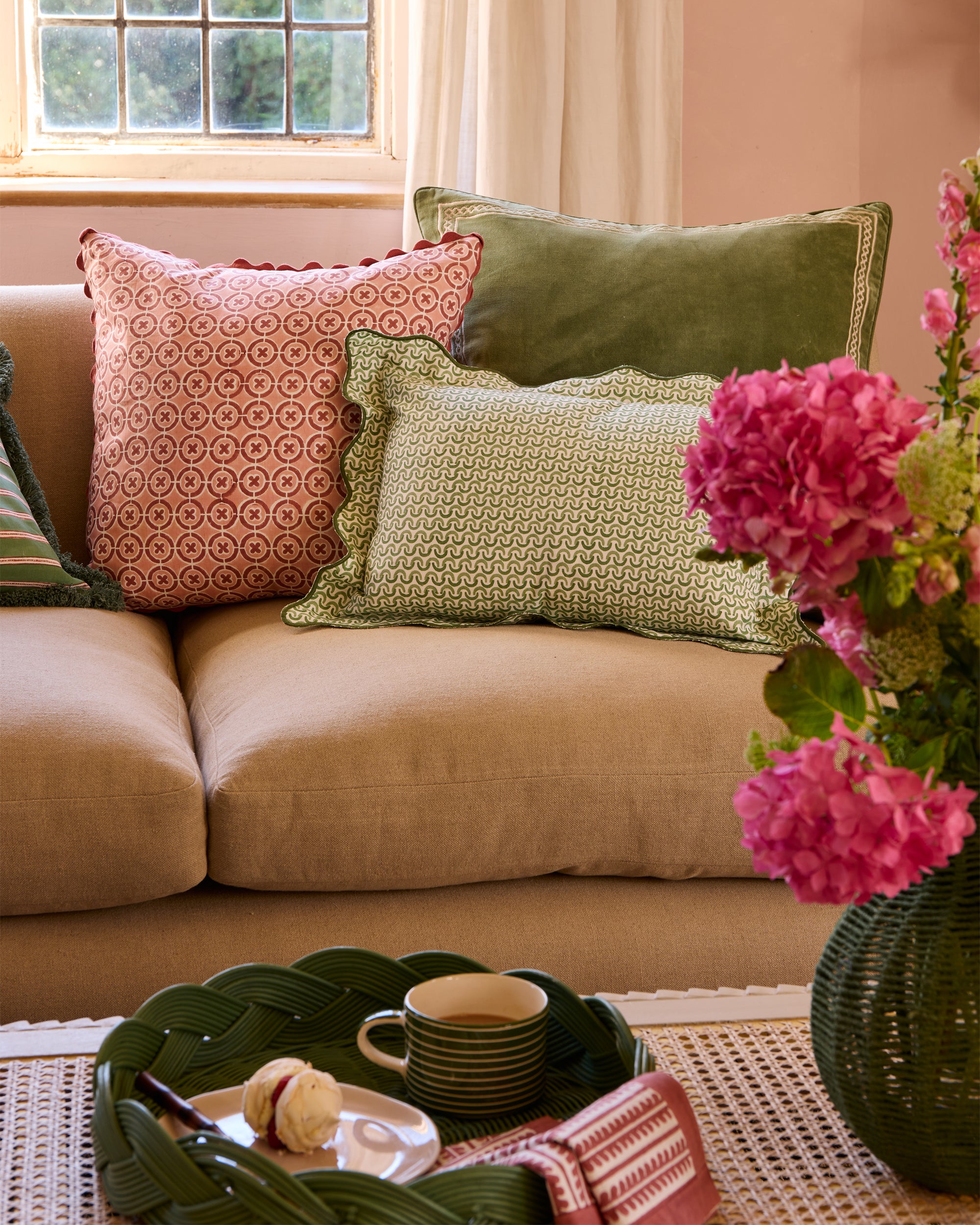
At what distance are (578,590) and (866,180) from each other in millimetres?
1783

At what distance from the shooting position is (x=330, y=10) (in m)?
2.79

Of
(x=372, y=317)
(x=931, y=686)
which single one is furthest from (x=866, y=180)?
(x=931, y=686)

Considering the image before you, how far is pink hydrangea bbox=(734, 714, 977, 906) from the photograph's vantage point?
551mm

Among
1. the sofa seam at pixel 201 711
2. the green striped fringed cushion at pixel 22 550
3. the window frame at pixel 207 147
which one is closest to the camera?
the sofa seam at pixel 201 711

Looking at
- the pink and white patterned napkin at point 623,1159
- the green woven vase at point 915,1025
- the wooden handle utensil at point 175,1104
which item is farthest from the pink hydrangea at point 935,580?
the wooden handle utensil at point 175,1104

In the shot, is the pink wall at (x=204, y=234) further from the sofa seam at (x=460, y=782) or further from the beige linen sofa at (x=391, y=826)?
the sofa seam at (x=460, y=782)

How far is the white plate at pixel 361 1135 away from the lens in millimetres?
666

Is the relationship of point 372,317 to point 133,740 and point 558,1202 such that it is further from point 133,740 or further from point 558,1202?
point 558,1202

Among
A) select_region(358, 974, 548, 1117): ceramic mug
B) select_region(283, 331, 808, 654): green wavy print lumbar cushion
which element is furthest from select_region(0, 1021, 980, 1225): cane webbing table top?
select_region(283, 331, 808, 654): green wavy print lumbar cushion

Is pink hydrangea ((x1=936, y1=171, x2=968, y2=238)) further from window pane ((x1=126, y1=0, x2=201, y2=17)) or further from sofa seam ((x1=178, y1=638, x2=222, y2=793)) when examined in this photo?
window pane ((x1=126, y1=0, x2=201, y2=17))

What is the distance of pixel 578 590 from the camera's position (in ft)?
5.17

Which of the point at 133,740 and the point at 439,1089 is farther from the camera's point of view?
the point at 133,740

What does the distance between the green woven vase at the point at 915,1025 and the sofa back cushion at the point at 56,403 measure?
1.48 metres

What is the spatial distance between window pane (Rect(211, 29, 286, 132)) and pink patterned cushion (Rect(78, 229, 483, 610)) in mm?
1151
